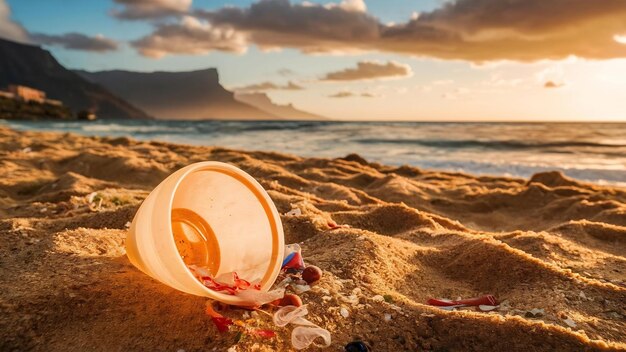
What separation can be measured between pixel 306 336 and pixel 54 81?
14462 cm

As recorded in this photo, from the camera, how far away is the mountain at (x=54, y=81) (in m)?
114

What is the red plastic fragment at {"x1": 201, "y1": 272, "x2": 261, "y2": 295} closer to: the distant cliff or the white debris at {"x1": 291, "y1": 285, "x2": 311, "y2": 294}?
the white debris at {"x1": 291, "y1": 285, "x2": 311, "y2": 294}

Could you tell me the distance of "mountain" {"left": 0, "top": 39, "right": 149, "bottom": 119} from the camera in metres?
114

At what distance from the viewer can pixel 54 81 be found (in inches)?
4919

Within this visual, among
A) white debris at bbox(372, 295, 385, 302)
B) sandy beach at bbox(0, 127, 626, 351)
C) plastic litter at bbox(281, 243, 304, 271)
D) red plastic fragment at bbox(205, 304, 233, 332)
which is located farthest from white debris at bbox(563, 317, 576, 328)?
red plastic fragment at bbox(205, 304, 233, 332)

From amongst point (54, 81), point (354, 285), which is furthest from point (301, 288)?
point (54, 81)

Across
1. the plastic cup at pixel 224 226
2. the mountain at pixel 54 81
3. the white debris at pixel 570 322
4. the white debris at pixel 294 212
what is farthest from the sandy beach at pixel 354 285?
the mountain at pixel 54 81

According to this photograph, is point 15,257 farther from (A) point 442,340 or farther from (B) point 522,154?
(B) point 522,154

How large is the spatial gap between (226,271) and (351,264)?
78 cm

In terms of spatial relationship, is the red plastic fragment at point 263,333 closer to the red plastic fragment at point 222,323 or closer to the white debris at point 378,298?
the red plastic fragment at point 222,323

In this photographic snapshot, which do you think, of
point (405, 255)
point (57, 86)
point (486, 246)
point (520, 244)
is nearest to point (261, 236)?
point (405, 255)

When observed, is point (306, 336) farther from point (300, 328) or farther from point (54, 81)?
point (54, 81)

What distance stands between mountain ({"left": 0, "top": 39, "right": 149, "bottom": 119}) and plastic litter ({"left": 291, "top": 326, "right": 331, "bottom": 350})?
11371 centimetres

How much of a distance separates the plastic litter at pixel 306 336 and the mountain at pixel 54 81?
113711 millimetres
